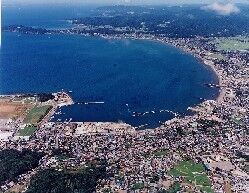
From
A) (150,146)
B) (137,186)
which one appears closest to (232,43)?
(150,146)

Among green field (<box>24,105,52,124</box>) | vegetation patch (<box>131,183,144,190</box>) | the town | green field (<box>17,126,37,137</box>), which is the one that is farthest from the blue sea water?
vegetation patch (<box>131,183,144,190</box>)

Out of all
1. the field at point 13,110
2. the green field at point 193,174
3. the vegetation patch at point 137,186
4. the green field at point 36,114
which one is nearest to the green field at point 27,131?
the green field at point 36,114

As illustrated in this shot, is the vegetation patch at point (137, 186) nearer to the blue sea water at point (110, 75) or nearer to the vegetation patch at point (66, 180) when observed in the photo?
the vegetation patch at point (66, 180)

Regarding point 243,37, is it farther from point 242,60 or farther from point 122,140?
point 122,140

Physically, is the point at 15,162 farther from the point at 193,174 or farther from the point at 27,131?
the point at 193,174

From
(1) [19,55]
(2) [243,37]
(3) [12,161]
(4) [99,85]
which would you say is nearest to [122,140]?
(3) [12,161]

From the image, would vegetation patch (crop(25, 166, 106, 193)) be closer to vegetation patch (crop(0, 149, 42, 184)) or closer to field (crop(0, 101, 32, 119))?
vegetation patch (crop(0, 149, 42, 184))
